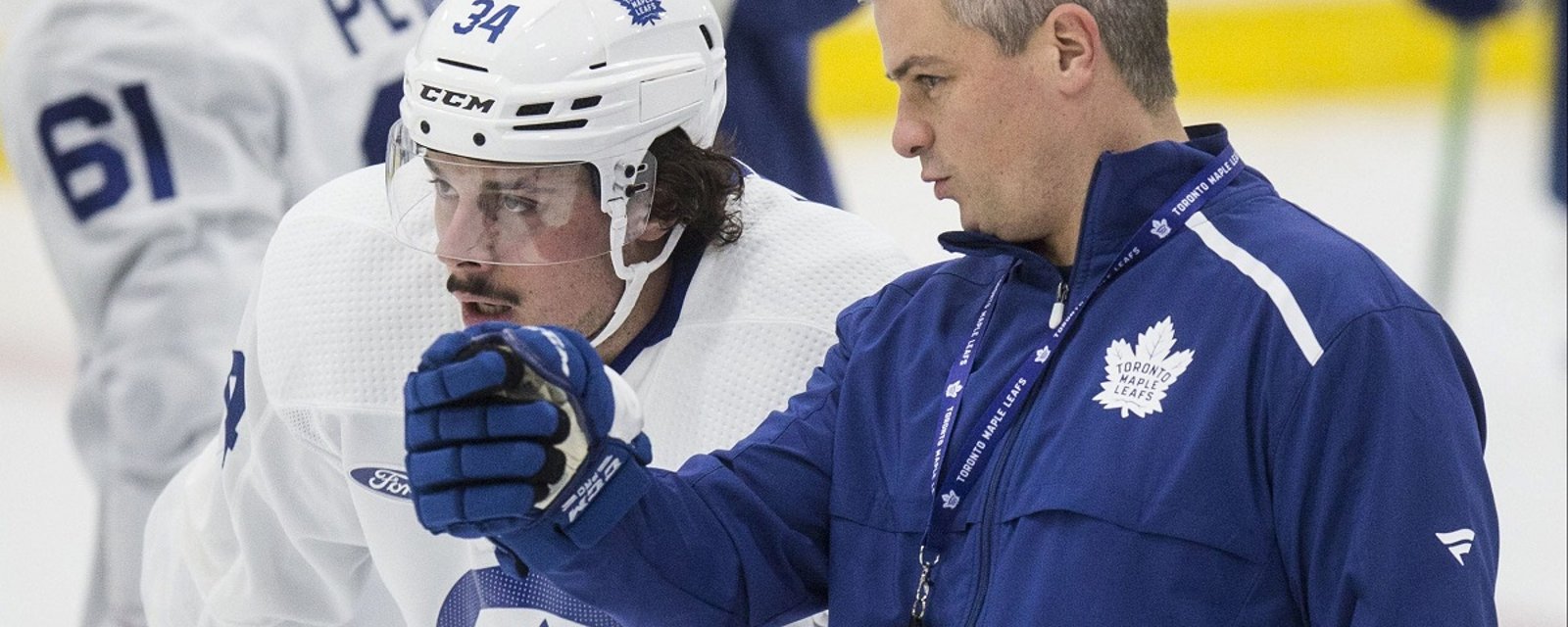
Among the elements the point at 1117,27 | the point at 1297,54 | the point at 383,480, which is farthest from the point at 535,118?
the point at 1297,54

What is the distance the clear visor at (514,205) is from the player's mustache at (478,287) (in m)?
0.03

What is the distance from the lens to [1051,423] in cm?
151

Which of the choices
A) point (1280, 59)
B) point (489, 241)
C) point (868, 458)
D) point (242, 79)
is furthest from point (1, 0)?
point (1280, 59)

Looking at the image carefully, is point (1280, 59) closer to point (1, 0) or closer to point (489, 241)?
point (1, 0)

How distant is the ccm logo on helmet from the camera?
1.86 meters

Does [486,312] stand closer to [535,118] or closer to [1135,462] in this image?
[535,118]

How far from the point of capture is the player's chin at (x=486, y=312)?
6.39 ft

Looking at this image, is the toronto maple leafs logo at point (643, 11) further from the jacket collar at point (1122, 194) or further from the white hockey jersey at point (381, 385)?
the jacket collar at point (1122, 194)

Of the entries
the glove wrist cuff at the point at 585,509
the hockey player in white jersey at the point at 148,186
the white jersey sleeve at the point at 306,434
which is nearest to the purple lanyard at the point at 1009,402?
the glove wrist cuff at the point at 585,509

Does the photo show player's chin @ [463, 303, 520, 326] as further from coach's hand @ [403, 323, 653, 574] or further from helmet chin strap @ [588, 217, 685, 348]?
coach's hand @ [403, 323, 653, 574]

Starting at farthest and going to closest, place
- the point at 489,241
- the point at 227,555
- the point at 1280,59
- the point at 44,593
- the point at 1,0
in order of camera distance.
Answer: the point at 1280,59 → the point at 1,0 → the point at 44,593 → the point at 227,555 → the point at 489,241

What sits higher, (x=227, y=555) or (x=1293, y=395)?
(x=1293, y=395)

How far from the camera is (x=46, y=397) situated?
17.4 ft

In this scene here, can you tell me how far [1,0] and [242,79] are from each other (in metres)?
2.07
